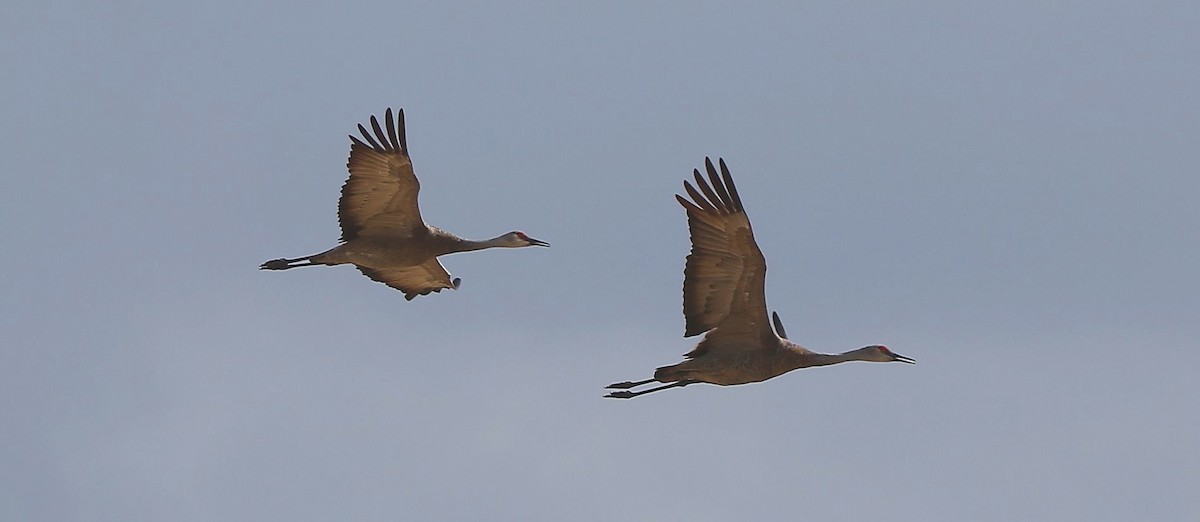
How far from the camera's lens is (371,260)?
941 inches

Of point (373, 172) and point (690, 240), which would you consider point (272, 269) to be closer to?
point (373, 172)

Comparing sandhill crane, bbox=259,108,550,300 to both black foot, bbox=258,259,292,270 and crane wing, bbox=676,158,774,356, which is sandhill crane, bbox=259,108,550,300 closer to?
black foot, bbox=258,259,292,270

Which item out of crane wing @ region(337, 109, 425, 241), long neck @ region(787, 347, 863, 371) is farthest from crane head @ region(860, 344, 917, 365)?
crane wing @ region(337, 109, 425, 241)

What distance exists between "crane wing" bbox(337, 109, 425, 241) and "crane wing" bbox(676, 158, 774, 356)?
13.1 feet

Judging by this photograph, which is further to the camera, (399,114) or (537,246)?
(537,246)

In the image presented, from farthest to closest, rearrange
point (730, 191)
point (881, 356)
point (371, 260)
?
point (371, 260) → point (881, 356) → point (730, 191)

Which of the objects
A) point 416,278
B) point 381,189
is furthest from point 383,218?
point 416,278

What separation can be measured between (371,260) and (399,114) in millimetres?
2005

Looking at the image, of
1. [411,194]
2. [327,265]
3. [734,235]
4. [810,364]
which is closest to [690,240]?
[734,235]

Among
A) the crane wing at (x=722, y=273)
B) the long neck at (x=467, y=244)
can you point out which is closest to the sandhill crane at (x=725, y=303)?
the crane wing at (x=722, y=273)

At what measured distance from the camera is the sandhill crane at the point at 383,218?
907 inches

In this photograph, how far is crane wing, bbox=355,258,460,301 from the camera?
26.0 m

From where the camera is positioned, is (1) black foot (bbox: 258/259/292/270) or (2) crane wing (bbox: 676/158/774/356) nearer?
(2) crane wing (bbox: 676/158/774/356)

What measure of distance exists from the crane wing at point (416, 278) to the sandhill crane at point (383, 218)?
1312mm
